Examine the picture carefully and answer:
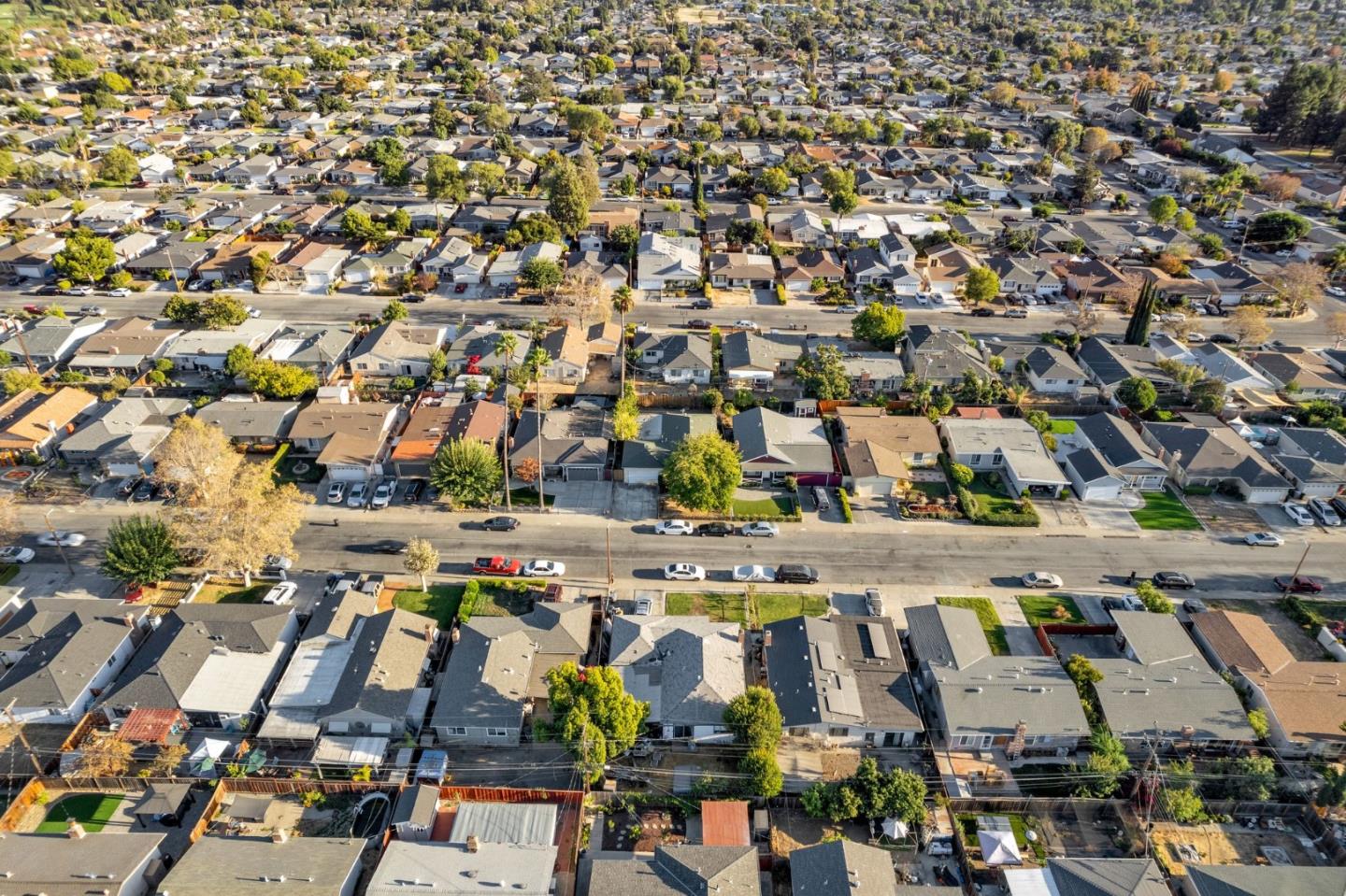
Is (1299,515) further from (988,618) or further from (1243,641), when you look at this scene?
(988,618)

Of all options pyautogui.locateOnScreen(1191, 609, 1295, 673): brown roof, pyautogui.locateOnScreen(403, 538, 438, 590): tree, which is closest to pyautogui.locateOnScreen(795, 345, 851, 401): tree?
pyautogui.locateOnScreen(1191, 609, 1295, 673): brown roof

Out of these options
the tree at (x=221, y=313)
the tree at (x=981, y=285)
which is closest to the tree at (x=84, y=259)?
the tree at (x=221, y=313)

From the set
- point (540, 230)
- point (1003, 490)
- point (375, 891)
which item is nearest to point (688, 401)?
point (1003, 490)

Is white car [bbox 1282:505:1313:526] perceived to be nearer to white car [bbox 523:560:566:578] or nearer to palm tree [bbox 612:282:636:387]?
white car [bbox 523:560:566:578]

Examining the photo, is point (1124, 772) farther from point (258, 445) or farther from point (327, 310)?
point (327, 310)

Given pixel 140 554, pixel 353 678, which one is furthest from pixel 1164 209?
pixel 140 554

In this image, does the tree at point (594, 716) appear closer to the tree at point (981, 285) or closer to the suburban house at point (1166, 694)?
the suburban house at point (1166, 694)

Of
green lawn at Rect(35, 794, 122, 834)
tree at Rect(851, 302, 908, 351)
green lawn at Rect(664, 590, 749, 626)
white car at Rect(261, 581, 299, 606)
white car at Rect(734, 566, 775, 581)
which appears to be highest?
tree at Rect(851, 302, 908, 351)
